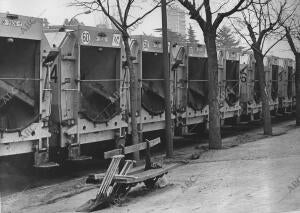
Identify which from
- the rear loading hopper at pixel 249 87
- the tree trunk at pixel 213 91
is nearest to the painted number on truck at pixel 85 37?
the tree trunk at pixel 213 91

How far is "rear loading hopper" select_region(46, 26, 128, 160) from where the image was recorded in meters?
9.89

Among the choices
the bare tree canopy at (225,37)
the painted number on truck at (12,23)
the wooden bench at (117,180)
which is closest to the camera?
the wooden bench at (117,180)

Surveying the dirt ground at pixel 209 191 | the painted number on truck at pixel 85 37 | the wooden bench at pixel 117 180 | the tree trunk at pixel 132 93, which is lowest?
the dirt ground at pixel 209 191

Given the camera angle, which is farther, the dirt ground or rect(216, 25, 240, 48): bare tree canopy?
rect(216, 25, 240, 48): bare tree canopy

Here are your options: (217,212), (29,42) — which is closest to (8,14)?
(29,42)

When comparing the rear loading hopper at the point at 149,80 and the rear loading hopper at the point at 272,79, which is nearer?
the rear loading hopper at the point at 149,80

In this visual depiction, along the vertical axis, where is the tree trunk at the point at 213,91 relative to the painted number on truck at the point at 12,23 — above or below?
below

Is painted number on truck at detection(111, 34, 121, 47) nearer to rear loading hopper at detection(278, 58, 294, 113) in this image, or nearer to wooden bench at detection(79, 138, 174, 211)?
wooden bench at detection(79, 138, 174, 211)

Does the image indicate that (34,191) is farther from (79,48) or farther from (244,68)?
(244,68)

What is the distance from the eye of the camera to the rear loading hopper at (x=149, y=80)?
12.2 meters

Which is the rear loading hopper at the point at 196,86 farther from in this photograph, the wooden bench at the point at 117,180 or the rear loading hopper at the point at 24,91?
the wooden bench at the point at 117,180

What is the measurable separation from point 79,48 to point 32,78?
4.52 ft

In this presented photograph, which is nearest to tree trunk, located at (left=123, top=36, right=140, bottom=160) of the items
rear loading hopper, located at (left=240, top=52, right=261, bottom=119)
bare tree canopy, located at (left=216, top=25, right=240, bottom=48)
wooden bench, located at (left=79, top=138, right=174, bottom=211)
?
wooden bench, located at (left=79, top=138, right=174, bottom=211)

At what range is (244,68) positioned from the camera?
18719 millimetres
